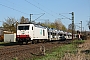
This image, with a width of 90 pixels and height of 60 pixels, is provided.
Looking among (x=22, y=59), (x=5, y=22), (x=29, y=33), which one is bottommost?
(x=22, y=59)

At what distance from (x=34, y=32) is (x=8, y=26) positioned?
50.1m

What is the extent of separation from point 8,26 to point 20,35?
51.5 meters

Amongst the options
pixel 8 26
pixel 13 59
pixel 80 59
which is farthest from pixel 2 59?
pixel 8 26

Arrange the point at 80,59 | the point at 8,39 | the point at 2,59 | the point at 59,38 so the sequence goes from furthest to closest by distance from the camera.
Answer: the point at 59,38 → the point at 8,39 → the point at 2,59 → the point at 80,59

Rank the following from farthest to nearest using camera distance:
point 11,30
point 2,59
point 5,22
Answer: point 5,22, point 11,30, point 2,59

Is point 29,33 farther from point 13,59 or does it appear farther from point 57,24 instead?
point 57,24

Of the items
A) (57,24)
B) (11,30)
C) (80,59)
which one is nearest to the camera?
(80,59)

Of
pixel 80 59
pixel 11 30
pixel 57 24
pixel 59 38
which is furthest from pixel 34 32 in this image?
pixel 57 24

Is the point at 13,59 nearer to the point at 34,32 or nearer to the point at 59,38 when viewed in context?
the point at 34,32

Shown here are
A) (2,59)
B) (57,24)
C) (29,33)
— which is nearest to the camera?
(2,59)

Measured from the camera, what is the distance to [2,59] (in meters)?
14.8

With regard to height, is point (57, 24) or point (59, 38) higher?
point (57, 24)

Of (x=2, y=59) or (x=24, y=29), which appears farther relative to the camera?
(x=24, y=29)

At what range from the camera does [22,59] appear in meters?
15.2
